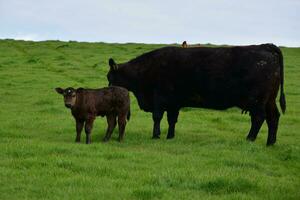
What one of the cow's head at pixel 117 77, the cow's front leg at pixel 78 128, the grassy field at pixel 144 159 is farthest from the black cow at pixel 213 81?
the cow's front leg at pixel 78 128

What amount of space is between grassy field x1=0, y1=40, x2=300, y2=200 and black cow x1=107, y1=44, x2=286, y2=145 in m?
0.76

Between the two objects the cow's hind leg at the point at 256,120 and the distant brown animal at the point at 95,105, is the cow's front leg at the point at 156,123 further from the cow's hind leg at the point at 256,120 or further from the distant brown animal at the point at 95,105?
the cow's hind leg at the point at 256,120

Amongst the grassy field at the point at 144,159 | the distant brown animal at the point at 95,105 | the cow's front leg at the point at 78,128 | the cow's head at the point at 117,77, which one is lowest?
the grassy field at the point at 144,159

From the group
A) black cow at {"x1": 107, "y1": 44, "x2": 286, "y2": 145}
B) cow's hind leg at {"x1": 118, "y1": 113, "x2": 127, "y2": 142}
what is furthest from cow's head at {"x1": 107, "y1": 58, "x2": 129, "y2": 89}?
cow's hind leg at {"x1": 118, "y1": 113, "x2": 127, "y2": 142}

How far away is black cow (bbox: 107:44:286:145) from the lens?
13828 millimetres

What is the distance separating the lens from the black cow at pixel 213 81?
1383cm

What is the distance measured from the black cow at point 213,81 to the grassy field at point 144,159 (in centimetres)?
76

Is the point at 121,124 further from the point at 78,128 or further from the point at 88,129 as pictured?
the point at 78,128

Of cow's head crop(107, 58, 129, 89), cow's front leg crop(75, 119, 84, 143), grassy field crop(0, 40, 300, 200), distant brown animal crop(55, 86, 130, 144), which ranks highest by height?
cow's head crop(107, 58, 129, 89)

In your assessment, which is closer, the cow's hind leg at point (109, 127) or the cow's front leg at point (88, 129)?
the cow's front leg at point (88, 129)

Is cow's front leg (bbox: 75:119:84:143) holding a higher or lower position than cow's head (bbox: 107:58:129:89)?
lower

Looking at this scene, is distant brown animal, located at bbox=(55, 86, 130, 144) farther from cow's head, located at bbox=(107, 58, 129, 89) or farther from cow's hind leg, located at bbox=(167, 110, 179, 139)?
cow's head, located at bbox=(107, 58, 129, 89)

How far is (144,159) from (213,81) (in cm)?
402

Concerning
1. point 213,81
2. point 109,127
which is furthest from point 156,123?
point 213,81
